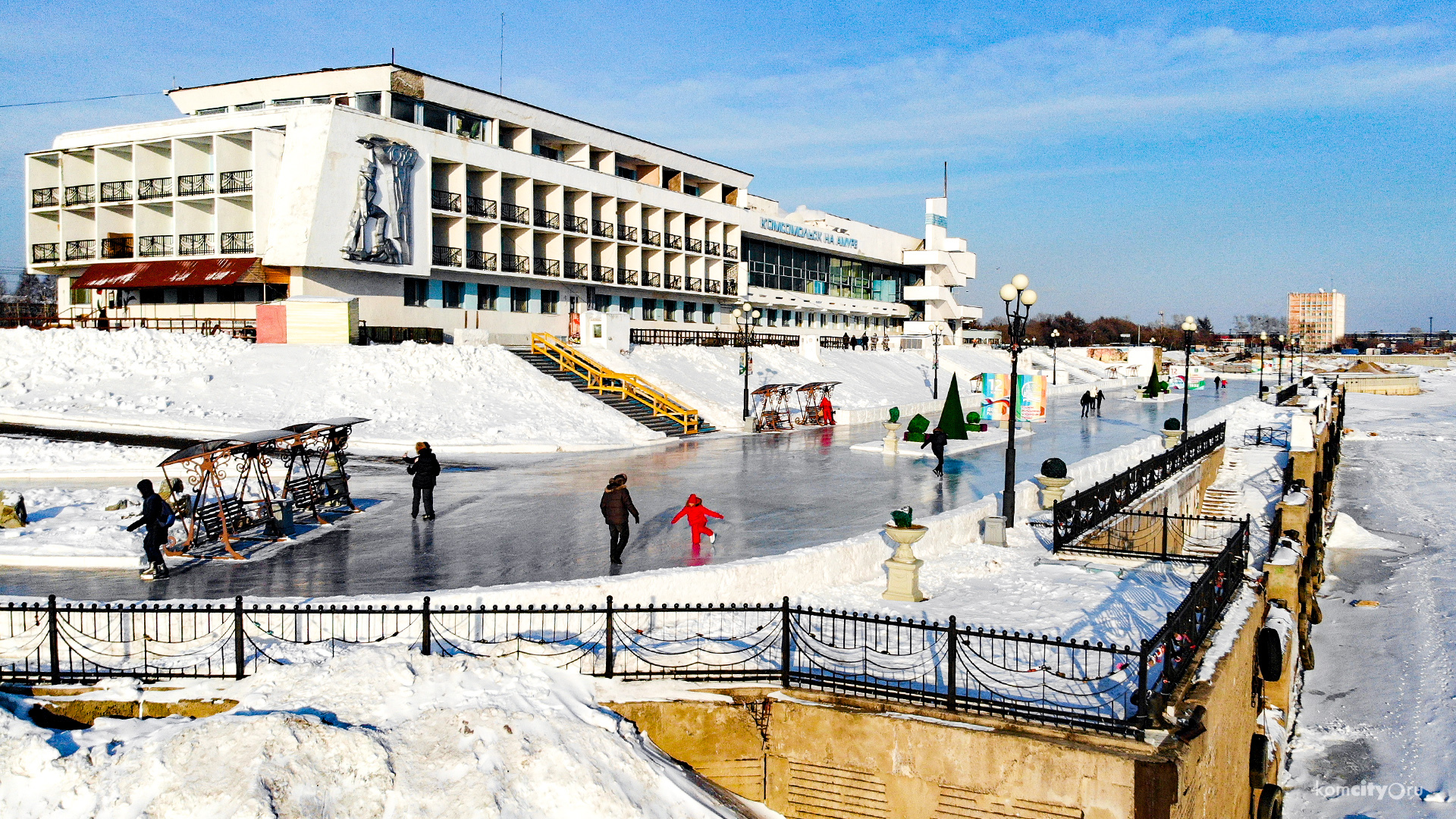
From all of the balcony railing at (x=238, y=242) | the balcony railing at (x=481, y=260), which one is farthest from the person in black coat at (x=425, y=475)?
the balcony railing at (x=481, y=260)

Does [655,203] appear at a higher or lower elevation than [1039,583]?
higher

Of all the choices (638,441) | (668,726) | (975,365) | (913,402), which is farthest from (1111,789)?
(975,365)

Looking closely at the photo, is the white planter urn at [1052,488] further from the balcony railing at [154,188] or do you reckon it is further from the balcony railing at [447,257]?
the balcony railing at [154,188]

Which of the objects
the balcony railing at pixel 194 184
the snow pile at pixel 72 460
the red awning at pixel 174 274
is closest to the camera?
the snow pile at pixel 72 460

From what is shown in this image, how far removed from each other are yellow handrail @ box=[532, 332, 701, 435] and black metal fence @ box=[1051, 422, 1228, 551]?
14201 mm

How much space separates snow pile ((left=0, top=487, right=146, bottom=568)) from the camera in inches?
485

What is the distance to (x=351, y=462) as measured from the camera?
21.8 meters

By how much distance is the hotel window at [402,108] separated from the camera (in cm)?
3847

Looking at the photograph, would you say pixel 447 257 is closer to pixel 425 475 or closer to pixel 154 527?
pixel 425 475

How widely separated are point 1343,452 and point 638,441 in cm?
4216

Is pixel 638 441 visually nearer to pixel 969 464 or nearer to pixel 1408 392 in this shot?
pixel 969 464

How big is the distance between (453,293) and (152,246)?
1131 cm

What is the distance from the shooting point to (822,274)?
237 ft

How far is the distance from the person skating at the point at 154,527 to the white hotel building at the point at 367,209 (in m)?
23.9
